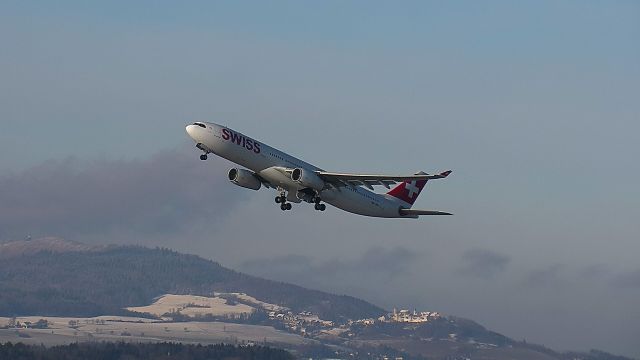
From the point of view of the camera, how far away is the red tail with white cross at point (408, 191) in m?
115

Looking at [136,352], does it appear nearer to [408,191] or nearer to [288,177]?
[408,191]

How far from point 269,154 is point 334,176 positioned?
231 inches

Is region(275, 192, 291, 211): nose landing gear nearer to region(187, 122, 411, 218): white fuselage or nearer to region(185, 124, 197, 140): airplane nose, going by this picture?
region(187, 122, 411, 218): white fuselage

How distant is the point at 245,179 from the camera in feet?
329

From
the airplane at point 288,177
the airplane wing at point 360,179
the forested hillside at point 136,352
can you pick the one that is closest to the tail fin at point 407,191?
the airplane at point 288,177

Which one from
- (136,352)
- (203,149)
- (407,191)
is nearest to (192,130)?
(203,149)

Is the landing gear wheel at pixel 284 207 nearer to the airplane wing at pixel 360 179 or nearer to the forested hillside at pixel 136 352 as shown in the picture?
the airplane wing at pixel 360 179

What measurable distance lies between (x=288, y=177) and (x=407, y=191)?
72.4ft

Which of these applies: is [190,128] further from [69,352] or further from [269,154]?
[69,352]

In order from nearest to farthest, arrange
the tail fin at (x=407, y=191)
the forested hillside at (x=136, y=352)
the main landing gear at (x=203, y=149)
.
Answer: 1. the main landing gear at (x=203, y=149)
2. the tail fin at (x=407, y=191)
3. the forested hillside at (x=136, y=352)

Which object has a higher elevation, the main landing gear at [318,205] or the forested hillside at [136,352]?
the main landing gear at [318,205]

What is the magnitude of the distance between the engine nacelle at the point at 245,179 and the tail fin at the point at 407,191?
60.3 feet

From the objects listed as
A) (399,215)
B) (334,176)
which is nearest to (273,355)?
(399,215)

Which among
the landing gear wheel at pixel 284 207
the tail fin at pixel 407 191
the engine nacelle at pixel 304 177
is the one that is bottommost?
the landing gear wheel at pixel 284 207
